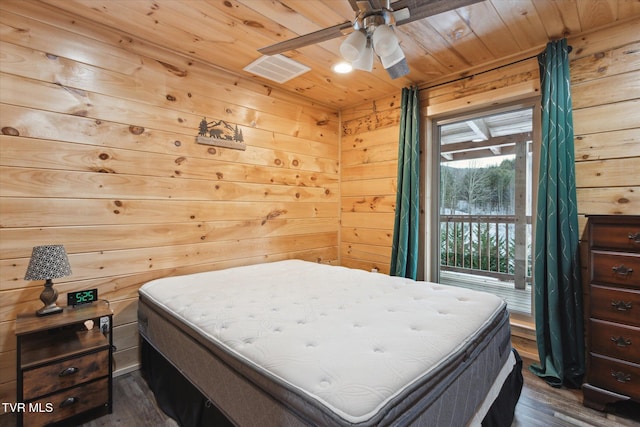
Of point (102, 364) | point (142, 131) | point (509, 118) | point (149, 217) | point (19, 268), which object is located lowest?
point (102, 364)

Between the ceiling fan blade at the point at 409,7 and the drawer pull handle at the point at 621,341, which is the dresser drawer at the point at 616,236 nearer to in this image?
the drawer pull handle at the point at 621,341

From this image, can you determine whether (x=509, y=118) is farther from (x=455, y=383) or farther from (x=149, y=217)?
(x=149, y=217)

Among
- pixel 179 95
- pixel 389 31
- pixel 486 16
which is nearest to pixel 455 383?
pixel 389 31

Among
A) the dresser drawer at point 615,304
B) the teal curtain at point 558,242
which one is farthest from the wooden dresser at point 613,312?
the teal curtain at point 558,242

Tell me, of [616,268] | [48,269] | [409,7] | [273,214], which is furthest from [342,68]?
[48,269]

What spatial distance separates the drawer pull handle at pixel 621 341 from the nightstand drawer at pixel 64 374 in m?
2.90

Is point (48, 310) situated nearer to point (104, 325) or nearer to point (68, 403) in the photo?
point (104, 325)

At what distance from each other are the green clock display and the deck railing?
2.95 metres

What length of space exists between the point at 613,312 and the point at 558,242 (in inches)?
21.2

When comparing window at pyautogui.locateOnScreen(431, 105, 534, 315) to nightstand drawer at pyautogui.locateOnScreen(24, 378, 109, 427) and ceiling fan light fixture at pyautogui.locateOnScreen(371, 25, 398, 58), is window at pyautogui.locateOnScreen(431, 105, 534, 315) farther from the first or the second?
nightstand drawer at pyautogui.locateOnScreen(24, 378, 109, 427)

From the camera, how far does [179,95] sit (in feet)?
8.12

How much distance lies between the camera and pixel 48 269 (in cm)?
167

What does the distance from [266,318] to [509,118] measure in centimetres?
265

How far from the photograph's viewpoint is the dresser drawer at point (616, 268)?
172cm
